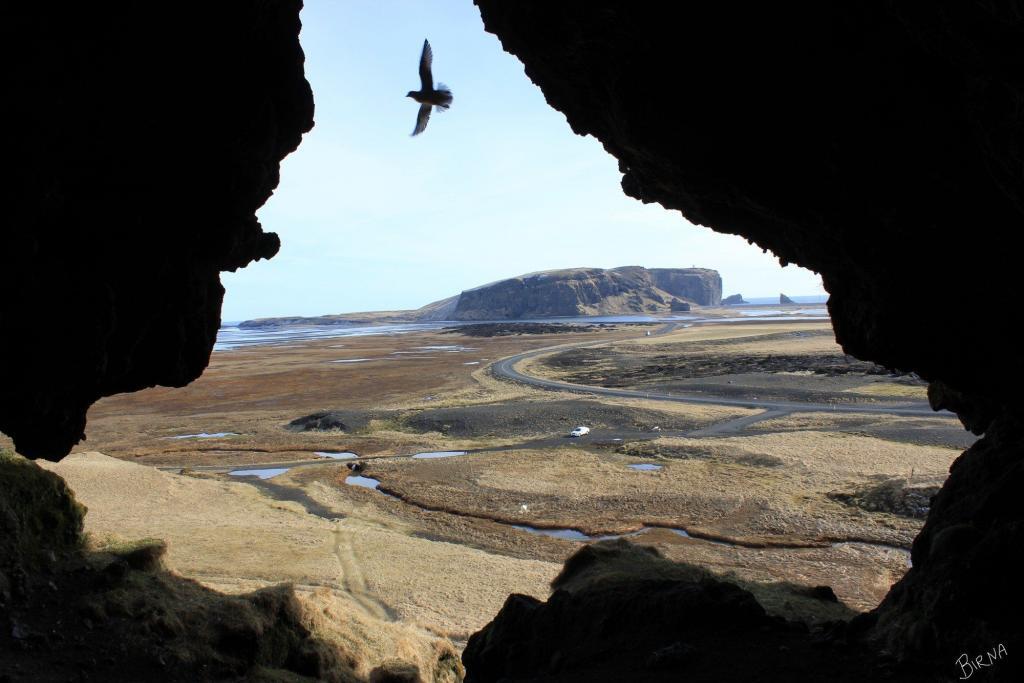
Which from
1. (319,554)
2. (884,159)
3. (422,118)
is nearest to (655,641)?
(884,159)

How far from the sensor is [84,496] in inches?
1137

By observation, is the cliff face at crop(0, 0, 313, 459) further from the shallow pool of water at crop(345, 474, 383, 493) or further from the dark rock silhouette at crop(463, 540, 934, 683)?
the shallow pool of water at crop(345, 474, 383, 493)

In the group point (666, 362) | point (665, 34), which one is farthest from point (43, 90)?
point (666, 362)

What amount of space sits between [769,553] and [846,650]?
1529 centimetres

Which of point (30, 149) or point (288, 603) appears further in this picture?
point (288, 603)

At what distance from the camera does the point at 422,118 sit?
42.2 ft

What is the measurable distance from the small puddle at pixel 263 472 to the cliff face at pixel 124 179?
2477cm

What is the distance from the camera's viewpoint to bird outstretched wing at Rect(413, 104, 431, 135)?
42.0 feet

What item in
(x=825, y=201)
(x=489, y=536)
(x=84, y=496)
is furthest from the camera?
(x=84, y=496)

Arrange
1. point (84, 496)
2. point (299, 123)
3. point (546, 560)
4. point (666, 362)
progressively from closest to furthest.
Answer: point (299, 123) < point (546, 560) < point (84, 496) < point (666, 362)

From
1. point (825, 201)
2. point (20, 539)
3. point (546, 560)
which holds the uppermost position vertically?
point (825, 201)

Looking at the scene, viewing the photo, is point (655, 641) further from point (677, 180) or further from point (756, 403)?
point (756, 403)

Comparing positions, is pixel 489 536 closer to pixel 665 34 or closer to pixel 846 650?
pixel 846 650

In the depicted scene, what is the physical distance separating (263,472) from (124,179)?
98.8ft
